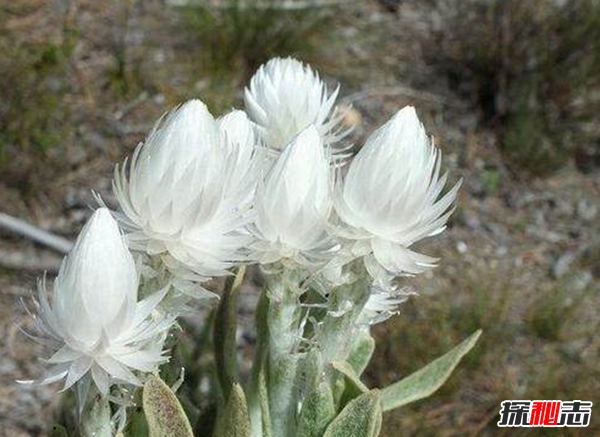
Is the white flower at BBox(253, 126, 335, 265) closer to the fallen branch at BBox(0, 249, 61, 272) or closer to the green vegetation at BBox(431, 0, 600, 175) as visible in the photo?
the fallen branch at BBox(0, 249, 61, 272)

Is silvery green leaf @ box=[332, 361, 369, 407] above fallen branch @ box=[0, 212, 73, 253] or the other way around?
above

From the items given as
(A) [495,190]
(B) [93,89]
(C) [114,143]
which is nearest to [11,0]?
(B) [93,89]

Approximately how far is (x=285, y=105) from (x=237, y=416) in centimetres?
31

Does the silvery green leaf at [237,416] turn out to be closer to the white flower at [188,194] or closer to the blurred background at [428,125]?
the white flower at [188,194]

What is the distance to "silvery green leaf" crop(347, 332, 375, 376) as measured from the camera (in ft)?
3.60

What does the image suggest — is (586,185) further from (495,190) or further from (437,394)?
(437,394)

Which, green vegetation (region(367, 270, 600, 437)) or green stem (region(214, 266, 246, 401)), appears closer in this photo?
green stem (region(214, 266, 246, 401))

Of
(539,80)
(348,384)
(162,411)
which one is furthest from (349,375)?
(539,80)

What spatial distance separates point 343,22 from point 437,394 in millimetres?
1323

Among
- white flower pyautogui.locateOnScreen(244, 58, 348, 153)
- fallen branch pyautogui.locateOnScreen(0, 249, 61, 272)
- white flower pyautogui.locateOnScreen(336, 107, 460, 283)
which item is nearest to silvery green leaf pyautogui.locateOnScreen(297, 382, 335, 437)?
white flower pyautogui.locateOnScreen(336, 107, 460, 283)

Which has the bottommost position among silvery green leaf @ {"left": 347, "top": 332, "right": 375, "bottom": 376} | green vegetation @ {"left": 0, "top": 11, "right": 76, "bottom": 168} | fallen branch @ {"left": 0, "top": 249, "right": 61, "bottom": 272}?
fallen branch @ {"left": 0, "top": 249, "right": 61, "bottom": 272}

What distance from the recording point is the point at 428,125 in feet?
9.50

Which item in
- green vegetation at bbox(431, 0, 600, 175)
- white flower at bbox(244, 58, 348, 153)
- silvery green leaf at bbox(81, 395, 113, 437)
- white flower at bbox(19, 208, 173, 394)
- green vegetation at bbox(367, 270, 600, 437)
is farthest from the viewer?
green vegetation at bbox(431, 0, 600, 175)

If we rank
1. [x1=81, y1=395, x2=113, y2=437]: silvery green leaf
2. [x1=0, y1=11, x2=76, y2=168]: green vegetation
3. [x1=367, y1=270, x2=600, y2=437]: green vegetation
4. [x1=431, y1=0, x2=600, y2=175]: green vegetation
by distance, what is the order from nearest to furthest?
[x1=81, y1=395, x2=113, y2=437]: silvery green leaf < [x1=367, y1=270, x2=600, y2=437]: green vegetation < [x1=0, y1=11, x2=76, y2=168]: green vegetation < [x1=431, y1=0, x2=600, y2=175]: green vegetation
